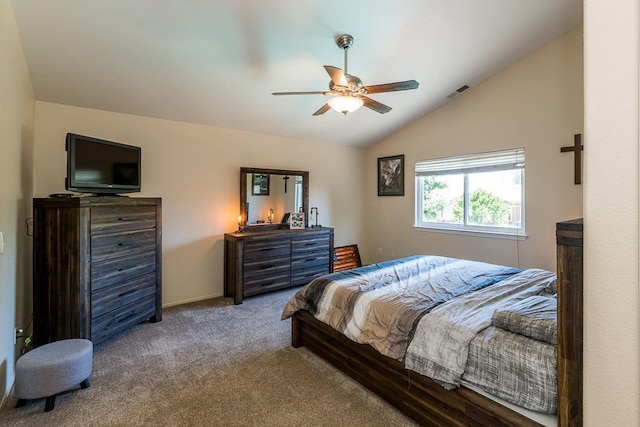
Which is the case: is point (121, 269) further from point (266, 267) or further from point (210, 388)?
point (266, 267)

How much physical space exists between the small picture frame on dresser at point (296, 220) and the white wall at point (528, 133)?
1971mm

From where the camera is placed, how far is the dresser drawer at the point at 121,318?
8.56 feet

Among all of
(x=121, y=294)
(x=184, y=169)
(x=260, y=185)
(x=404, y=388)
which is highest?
(x=184, y=169)

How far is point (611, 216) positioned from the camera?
767 millimetres

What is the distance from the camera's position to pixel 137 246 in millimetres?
3039

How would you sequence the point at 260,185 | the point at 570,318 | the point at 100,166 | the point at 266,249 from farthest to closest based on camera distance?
the point at 260,185, the point at 266,249, the point at 100,166, the point at 570,318

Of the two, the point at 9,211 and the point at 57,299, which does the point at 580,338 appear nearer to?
the point at 9,211

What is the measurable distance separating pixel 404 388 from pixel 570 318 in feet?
3.88

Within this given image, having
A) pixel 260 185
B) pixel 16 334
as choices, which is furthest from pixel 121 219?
pixel 260 185

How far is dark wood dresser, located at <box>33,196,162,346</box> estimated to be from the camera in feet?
8.08

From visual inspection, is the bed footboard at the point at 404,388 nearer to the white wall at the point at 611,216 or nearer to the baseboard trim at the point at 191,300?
the white wall at the point at 611,216

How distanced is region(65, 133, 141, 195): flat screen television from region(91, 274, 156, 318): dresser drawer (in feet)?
3.01

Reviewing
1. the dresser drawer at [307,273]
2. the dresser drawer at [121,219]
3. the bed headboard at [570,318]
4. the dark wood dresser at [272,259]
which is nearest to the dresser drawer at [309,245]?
the dark wood dresser at [272,259]

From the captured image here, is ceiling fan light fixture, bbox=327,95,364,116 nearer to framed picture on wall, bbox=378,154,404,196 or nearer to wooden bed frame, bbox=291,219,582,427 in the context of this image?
wooden bed frame, bbox=291,219,582,427
